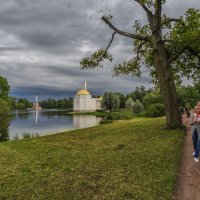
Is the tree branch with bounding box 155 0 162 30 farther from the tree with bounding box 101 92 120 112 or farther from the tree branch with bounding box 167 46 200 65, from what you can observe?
the tree with bounding box 101 92 120 112

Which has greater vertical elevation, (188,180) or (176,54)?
(176,54)

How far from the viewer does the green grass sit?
7680 mm

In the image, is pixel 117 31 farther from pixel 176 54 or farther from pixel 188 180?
pixel 188 180

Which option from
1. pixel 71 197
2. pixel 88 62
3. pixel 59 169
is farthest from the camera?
pixel 88 62

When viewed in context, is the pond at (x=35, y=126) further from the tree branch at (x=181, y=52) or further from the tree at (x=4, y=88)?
the tree at (x=4, y=88)

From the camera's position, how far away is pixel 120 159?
36.7 ft

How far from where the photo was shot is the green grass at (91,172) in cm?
768

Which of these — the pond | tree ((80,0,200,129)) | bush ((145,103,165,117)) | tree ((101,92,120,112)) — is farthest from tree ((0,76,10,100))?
tree ((80,0,200,129))

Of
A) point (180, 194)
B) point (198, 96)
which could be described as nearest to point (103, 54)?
point (180, 194)

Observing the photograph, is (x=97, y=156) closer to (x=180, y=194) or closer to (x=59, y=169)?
(x=59, y=169)

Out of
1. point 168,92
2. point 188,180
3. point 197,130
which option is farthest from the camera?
point 168,92

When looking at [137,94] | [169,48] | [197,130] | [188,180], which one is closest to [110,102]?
[137,94]

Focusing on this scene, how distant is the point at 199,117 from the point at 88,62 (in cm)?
1297

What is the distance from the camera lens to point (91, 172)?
9.57m
